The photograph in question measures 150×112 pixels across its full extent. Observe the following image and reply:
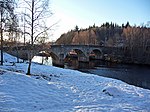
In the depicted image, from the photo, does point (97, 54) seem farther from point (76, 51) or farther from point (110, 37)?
point (110, 37)

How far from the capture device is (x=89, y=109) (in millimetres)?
12391

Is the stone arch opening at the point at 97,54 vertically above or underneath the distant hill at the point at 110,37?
underneath

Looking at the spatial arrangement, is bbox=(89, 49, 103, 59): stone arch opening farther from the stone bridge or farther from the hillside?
the hillside

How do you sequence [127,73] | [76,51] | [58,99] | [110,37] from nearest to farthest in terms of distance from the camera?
1. [58,99]
2. [127,73]
3. [76,51]
4. [110,37]

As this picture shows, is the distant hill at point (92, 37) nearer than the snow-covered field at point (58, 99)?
No

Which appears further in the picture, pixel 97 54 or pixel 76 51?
pixel 97 54

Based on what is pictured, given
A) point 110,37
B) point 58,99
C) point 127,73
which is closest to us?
point 58,99

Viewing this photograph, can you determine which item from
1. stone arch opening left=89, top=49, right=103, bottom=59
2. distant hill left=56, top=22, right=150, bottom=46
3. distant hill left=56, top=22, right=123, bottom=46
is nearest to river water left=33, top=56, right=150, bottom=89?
distant hill left=56, top=22, right=150, bottom=46

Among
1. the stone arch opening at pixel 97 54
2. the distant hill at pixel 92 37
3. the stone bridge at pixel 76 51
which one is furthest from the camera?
the distant hill at pixel 92 37

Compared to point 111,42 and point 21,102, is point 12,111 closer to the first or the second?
point 21,102

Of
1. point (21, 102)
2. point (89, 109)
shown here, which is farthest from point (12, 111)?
point (89, 109)

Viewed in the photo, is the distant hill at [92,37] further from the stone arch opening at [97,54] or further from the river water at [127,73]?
the river water at [127,73]

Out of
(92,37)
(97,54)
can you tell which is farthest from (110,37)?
(97,54)

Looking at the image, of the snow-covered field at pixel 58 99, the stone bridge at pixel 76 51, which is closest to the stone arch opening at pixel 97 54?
the stone bridge at pixel 76 51
